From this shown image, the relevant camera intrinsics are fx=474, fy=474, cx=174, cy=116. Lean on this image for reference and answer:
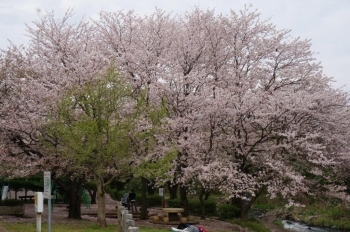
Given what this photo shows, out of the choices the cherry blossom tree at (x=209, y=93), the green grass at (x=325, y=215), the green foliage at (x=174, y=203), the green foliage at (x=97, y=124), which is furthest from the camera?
the green grass at (x=325, y=215)

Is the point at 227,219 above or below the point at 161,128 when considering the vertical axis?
A: below

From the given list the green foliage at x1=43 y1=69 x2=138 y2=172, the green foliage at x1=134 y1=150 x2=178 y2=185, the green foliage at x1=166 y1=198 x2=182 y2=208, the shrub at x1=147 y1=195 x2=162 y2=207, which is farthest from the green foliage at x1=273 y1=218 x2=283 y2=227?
the green foliage at x1=43 y1=69 x2=138 y2=172

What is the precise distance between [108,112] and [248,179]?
778cm

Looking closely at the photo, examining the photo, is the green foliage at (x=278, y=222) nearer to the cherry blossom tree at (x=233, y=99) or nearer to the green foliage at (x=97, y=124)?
the cherry blossom tree at (x=233, y=99)

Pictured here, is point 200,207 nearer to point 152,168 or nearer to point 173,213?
point 173,213

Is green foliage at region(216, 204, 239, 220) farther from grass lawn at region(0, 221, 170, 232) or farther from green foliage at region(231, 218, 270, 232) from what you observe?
grass lawn at region(0, 221, 170, 232)

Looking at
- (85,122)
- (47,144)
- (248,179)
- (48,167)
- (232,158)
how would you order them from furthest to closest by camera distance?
(232,158)
(248,179)
(48,167)
(47,144)
(85,122)

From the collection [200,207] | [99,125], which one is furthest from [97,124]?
[200,207]

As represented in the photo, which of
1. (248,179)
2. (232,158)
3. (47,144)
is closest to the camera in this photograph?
(47,144)

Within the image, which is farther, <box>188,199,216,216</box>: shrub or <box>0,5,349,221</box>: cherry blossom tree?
<box>188,199,216,216</box>: shrub

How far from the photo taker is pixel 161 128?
59.3 feet

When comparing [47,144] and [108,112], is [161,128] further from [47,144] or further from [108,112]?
[47,144]

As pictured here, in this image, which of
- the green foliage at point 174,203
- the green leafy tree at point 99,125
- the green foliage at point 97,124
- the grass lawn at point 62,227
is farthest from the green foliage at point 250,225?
the green foliage at point 97,124

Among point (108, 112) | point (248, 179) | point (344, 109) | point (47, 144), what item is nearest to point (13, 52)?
point (47, 144)
